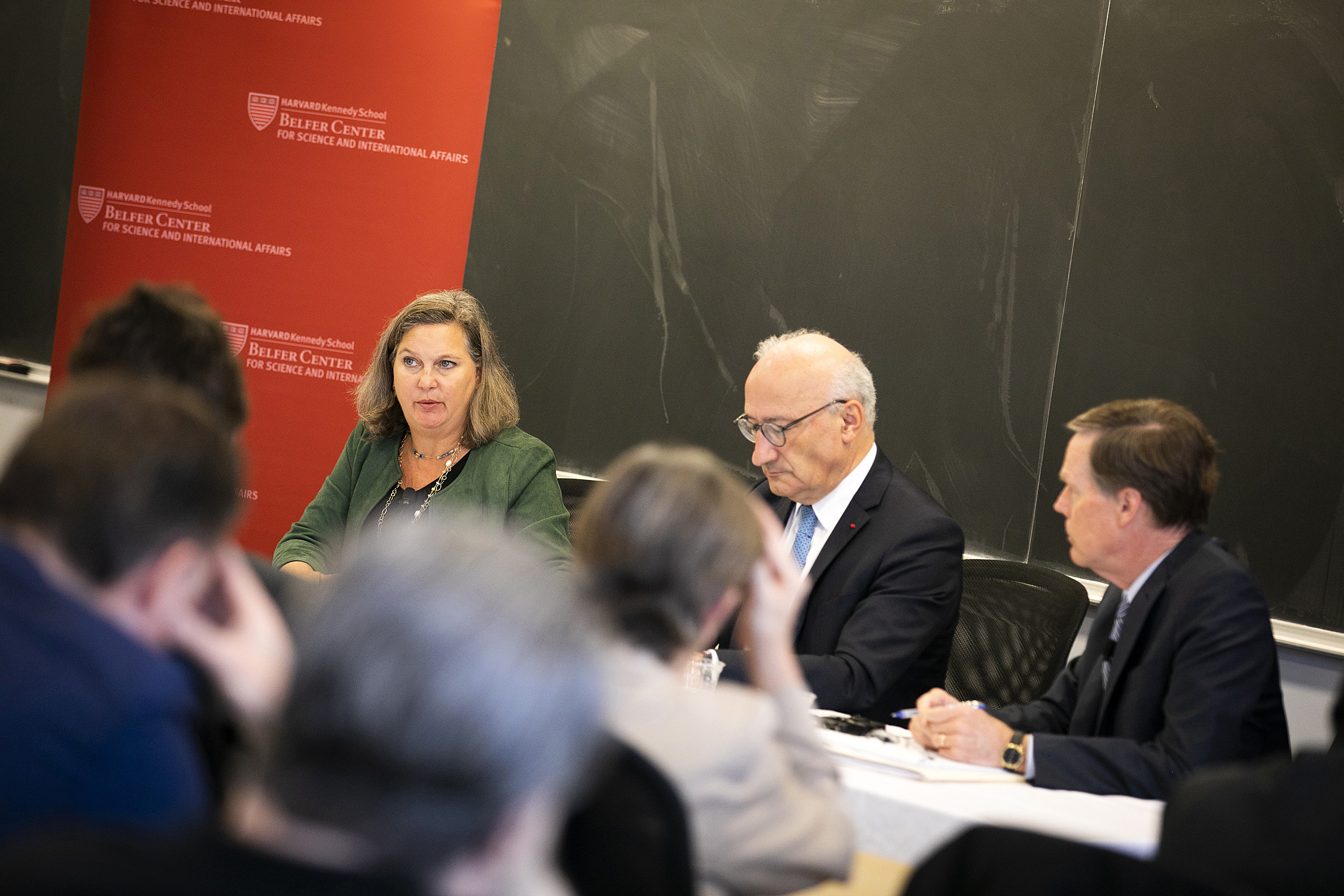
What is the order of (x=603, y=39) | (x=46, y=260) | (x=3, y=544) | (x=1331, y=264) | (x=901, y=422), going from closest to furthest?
(x=3, y=544), (x=1331, y=264), (x=901, y=422), (x=603, y=39), (x=46, y=260)

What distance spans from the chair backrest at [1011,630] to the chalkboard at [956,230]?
1.90 ft

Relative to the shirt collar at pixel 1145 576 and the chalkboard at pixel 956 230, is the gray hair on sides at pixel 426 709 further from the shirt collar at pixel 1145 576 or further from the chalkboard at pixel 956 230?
the chalkboard at pixel 956 230

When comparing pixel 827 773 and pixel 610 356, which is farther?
pixel 610 356

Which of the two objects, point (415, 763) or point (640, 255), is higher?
point (640, 255)

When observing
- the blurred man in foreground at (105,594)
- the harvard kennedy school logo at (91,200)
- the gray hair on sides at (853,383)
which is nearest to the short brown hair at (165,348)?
the blurred man in foreground at (105,594)

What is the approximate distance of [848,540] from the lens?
10.5ft

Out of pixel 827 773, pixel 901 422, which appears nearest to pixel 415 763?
pixel 827 773

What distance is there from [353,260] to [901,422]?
2.22 metres

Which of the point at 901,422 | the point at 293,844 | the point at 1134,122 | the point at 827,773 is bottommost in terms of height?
the point at 827,773

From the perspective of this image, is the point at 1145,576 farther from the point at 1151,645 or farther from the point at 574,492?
the point at 574,492

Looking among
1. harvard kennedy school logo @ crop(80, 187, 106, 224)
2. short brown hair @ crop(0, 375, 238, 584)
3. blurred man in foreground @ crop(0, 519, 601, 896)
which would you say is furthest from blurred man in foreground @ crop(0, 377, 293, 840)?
harvard kennedy school logo @ crop(80, 187, 106, 224)

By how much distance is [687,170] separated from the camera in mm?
4496

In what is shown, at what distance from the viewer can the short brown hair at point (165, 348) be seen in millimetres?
1803

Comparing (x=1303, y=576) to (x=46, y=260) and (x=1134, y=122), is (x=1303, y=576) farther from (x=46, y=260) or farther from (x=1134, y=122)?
(x=46, y=260)
